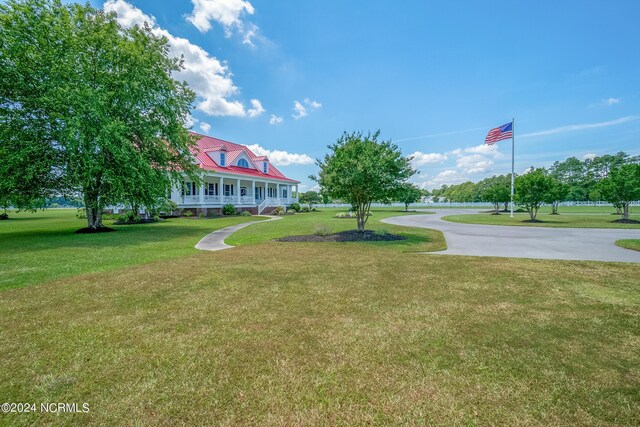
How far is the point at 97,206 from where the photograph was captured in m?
14.6

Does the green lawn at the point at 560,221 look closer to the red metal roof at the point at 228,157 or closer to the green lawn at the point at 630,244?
the green lawn at the point at 630,244

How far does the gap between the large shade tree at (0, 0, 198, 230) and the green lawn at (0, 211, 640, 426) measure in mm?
9456

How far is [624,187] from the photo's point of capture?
21.3 metres

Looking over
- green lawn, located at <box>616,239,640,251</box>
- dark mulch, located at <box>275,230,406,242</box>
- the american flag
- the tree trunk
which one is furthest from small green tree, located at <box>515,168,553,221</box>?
the tree trunk

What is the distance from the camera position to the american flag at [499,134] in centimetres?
2752

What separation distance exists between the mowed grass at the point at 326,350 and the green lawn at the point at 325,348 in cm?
2

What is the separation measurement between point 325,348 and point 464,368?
1483 millimetres

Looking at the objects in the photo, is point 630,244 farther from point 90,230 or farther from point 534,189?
point 90,230

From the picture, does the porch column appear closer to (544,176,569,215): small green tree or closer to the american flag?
the american flag

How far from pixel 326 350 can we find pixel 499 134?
104 ft

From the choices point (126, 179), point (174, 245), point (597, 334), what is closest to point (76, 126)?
point (126, 179)

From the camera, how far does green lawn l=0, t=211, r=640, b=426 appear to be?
2355 millimetres

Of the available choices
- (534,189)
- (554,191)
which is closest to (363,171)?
(534,189)

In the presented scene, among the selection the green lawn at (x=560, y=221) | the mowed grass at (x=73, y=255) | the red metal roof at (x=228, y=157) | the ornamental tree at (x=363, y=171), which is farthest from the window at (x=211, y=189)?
the green lawn at (x=560, y=221)
